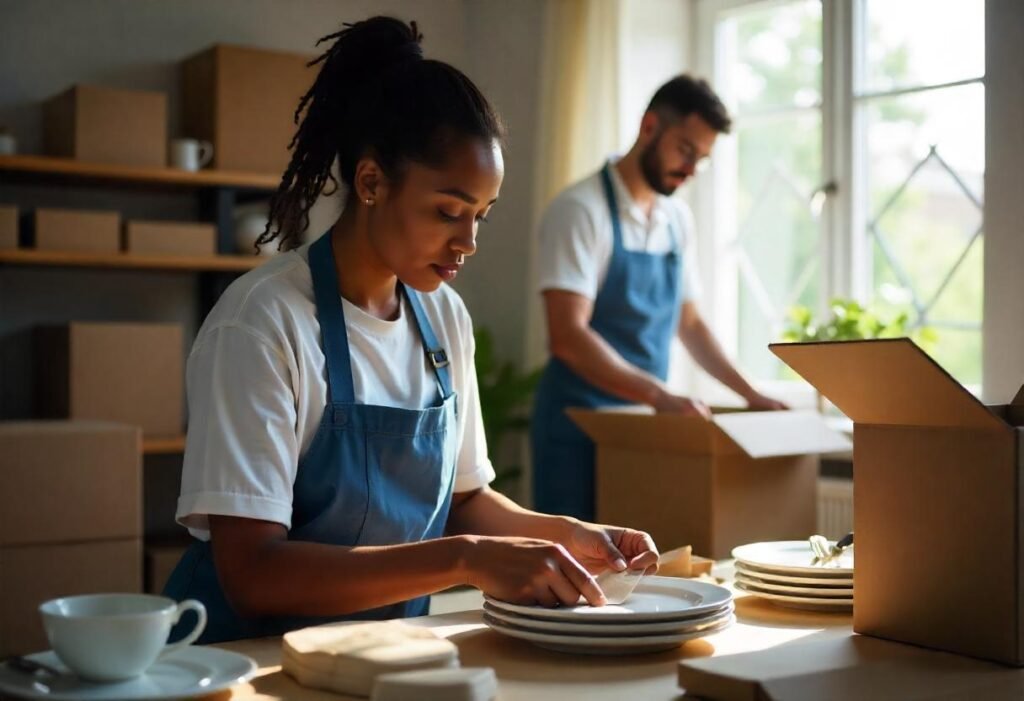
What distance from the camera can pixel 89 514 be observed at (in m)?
2.98

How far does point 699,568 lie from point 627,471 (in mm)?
592

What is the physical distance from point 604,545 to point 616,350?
1.69 metres

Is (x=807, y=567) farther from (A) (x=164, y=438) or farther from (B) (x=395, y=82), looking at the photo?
(A) (x=164, y=438)

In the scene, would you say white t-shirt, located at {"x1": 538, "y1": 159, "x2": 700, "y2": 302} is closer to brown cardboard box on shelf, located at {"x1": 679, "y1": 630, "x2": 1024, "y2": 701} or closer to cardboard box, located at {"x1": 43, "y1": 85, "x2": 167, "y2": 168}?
cardboard box, located at {"x1": 43, "y1": 85, "x2": 167, "y2": 168}

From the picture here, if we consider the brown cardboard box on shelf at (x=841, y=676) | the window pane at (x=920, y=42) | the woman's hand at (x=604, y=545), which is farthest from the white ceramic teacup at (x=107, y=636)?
the window pane at (x=920, y=42)

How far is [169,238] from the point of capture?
143 inches

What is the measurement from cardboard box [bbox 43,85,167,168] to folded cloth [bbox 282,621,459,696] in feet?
9.12

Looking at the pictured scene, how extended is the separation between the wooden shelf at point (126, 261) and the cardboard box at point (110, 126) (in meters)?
0.29

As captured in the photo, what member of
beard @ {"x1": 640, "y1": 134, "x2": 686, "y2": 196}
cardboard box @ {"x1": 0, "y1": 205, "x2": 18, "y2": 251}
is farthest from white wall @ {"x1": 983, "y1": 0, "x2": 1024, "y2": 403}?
cardboard box @ {"x1": 0, "y1": 205, "x2": 18, "y2": 251}

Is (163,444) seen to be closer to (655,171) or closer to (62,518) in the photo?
(62,518)

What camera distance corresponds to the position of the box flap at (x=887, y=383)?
1123mm

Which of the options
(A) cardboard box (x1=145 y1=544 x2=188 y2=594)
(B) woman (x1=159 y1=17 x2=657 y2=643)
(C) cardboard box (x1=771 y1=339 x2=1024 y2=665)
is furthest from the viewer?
(A) cardboard box (x1=145 y1=544 x2=188 y2=594)

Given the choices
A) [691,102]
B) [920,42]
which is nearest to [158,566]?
[691,102]

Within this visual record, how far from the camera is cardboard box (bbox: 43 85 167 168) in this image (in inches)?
138
